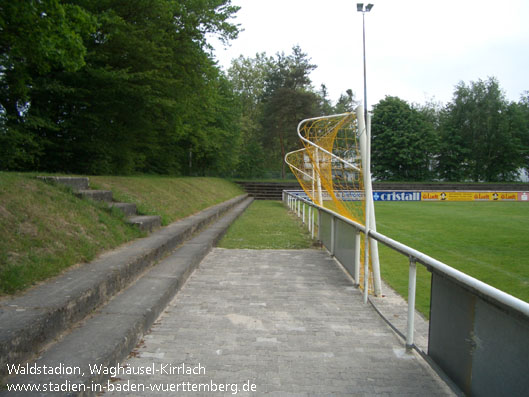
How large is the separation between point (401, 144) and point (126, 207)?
4726cm

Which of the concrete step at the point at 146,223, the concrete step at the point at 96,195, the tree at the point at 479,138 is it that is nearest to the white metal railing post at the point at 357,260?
the concrete step at the point at 146,223

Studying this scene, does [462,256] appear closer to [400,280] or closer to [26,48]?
[400,280]

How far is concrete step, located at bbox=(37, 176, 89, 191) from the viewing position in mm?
6121

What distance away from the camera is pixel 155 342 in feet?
10.6

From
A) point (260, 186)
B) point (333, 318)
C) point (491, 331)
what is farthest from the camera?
point (260, 186)

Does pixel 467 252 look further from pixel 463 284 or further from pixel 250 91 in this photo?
pixel 250 91

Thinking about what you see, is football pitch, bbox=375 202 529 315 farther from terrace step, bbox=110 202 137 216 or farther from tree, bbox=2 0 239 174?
tree, bbox=2 0 239 174

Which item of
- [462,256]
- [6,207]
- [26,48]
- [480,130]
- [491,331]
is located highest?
[480,130]

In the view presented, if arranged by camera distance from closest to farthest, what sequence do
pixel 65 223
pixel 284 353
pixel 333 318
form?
1. pixel 284 353
2. pixel 333 318
3. pixel 65 223

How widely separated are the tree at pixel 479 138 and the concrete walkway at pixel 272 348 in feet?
169

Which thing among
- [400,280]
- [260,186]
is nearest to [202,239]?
[400,280]

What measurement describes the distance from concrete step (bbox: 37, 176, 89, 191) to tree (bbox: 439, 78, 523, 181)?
50.7 m

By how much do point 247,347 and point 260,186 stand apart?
34.4 meters

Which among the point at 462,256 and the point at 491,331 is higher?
the point at 491,331
